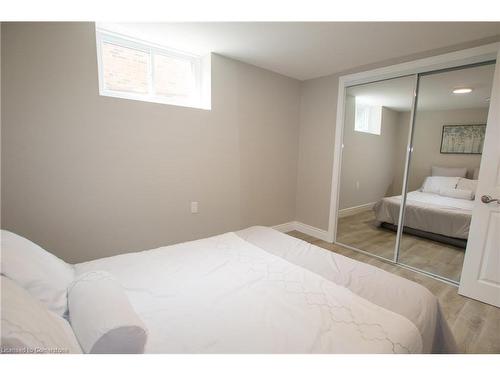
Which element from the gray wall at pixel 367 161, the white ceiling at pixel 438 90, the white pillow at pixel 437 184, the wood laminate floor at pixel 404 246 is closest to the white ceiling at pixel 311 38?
the white ceiling at pixel 438 90

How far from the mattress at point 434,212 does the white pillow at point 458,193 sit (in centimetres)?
4

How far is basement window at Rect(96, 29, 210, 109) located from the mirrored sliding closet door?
1999mm

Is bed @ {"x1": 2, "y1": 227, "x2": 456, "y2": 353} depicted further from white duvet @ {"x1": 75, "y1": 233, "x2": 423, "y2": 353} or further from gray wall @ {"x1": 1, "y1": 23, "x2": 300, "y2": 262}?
gray wall @ {"x1": 1, "y1": 23, "x2": 300, "y2": 262}

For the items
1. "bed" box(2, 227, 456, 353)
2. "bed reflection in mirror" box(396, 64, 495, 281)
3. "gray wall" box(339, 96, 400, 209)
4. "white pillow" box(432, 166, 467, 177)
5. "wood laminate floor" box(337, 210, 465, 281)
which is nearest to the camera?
"bed" box(2, 227, 456, 353)

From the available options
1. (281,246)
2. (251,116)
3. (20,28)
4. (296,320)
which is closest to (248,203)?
(251,116)

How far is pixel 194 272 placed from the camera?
53.7 inches

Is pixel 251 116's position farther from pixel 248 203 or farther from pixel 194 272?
pixel 194 272

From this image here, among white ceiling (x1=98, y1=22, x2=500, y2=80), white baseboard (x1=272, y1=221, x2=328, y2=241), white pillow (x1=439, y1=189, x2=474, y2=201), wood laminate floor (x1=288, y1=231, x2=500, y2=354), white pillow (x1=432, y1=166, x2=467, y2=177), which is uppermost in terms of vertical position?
white ceiling (x1=98, y1=22, x2=500, y2=80)

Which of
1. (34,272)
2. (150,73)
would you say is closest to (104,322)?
(34,272)

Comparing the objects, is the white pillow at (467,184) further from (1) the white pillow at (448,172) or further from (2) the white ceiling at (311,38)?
(2) the white ceiling at (311,38)

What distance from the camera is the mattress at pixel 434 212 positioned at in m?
2.56

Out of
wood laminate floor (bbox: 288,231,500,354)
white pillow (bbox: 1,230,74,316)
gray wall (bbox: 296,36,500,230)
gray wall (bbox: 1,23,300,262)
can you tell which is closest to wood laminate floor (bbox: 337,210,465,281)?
wood laminate floor (bbox: 288,231,500,354)

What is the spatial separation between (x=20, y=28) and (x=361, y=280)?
113 inches

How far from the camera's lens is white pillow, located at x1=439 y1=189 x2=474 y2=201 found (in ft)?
7.82
